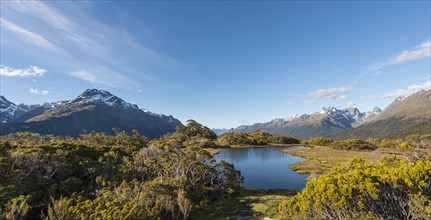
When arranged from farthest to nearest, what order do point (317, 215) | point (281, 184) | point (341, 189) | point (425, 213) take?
point (281, 184) → point (317, 215) → point (341, 189) → point (425, 213)

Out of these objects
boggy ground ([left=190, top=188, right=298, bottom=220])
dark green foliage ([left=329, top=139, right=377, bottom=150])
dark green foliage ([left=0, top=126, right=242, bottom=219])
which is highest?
dark green foliage ([left=329, top=139, right=377, bottom=150])

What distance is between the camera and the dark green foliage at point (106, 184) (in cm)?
2797

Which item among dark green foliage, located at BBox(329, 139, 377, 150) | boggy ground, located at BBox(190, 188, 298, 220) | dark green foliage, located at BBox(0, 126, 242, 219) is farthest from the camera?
dark green foliage, located at BBox(329, 139, 377, 150)

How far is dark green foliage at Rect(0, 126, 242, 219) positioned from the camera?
91.8ft

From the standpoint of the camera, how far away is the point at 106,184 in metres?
41.0

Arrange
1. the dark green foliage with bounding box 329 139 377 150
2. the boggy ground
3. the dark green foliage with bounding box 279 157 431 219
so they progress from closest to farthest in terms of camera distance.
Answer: the dark green foliage with bounding box 279 157 431 219, the boggy ground, the dark green foliage with bounding box 329 139 377 150

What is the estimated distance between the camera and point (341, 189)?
23281 millimetres

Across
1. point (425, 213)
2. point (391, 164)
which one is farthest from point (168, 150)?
point (425, 213)

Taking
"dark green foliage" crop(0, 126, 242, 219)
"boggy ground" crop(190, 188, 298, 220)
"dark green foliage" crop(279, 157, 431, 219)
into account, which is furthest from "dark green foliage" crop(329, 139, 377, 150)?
"dark green foliage" crop(279, 157, 431, 219)

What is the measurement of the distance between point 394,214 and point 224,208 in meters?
25.6

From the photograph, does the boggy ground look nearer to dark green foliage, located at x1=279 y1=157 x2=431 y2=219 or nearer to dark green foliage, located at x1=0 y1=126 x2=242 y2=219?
dark green foliage, located at x1=0 y1=126 x2=242 y2=219

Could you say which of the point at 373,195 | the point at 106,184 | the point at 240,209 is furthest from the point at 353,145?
the point at 106,184

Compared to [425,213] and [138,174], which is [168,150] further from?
[425,213]

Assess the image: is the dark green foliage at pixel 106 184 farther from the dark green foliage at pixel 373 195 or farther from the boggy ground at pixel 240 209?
the dark green foliage at pixel 373 195
